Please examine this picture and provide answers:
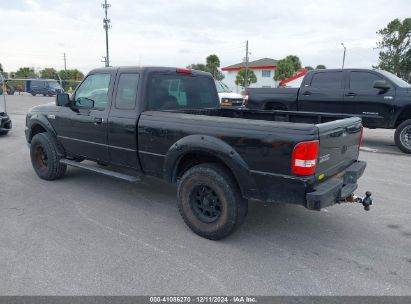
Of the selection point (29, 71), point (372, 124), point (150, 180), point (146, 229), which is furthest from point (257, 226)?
point (29, 71)

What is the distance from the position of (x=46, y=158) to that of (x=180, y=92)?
2.68 m

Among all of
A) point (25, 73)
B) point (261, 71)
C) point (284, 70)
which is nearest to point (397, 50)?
point (284, 70)

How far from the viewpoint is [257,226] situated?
4.09 m

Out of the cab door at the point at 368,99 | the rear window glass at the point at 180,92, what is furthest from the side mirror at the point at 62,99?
the cab door at the point at 368,99

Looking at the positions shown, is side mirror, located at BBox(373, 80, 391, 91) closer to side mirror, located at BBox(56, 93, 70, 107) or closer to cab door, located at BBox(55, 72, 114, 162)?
cab door, located at BBox(55, 72, 114, 162)

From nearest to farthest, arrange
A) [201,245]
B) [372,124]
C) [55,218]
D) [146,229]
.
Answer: [201,245] < [146,229] < [55,218] < [372,124]

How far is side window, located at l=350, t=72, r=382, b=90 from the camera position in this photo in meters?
8.59

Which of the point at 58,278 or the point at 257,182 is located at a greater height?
the point at 257,182

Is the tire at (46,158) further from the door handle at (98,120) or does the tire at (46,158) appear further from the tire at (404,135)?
the tire at (404,135)

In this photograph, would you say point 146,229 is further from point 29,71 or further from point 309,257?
point 29,71

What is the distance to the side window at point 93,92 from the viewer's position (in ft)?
15.5

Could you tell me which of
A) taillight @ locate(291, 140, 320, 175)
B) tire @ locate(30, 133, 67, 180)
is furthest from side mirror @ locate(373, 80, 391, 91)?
tire @ locate(30, 133, 67, 180)

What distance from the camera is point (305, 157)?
2961mm

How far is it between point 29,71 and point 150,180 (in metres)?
73.4
